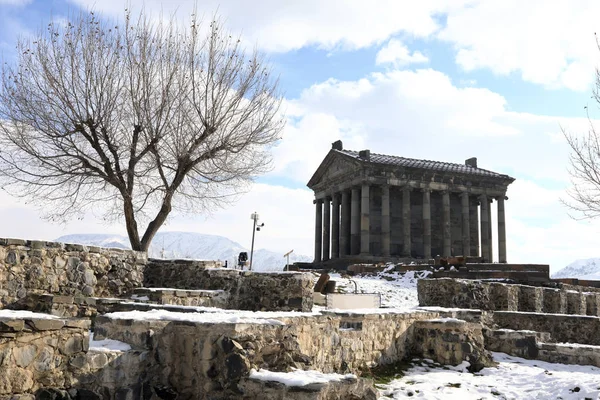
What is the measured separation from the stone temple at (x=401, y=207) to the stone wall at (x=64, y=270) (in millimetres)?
28065

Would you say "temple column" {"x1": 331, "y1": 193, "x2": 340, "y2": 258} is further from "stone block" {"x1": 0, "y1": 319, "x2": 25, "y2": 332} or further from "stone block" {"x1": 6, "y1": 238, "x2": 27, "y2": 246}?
"stone block" {"x1": 0, "y1": 319, "x2": 25, "y2": 332}

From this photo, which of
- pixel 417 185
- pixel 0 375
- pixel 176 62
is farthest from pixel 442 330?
pixel 417 185

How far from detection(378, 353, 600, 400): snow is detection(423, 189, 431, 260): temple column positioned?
32.1m

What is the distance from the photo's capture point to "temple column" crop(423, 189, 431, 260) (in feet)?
137

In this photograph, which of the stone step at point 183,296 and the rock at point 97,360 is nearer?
the rock at point 97,360

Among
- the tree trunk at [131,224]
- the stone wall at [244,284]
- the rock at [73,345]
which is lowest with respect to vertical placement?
the rock at [73,345]

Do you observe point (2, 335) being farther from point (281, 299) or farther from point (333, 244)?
point (333, 244)

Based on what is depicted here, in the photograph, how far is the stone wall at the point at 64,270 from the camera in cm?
998

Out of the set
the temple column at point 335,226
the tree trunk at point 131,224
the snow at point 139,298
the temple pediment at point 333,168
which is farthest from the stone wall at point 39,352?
the temple column at point 335,226

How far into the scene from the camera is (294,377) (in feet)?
17.3

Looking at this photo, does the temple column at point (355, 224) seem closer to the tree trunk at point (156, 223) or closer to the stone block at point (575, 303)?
the stone block at point (575, 303)

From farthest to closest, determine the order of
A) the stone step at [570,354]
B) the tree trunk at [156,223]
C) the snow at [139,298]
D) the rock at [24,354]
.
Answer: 1. the tree trunk at [156,223]
2. the stone step at [570,354]
3. the snow at [139,298]
4. the rock at [24,354]

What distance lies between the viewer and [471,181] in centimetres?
4481

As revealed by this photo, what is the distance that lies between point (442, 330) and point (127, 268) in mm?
6688
